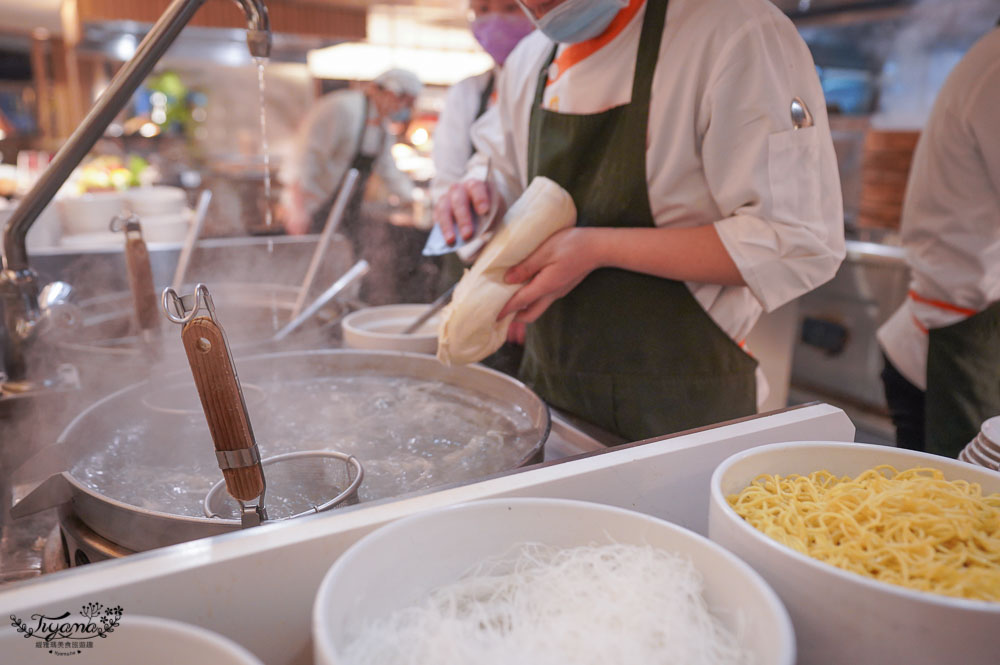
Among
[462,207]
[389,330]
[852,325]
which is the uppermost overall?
[462,207]

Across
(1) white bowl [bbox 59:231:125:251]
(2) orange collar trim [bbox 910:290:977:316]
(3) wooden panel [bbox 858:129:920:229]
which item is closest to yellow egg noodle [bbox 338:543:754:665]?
(2) orange collar trim [bbox 910:290:977:316]

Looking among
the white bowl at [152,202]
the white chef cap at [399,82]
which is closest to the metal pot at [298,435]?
the white bowl at [152,202]

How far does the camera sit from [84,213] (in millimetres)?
2721

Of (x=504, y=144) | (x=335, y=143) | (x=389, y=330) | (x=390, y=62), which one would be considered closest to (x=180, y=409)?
(x=389, y=330)

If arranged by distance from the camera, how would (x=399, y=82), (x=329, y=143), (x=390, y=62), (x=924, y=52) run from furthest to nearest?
(x=390, y=62) → (x=329, y=143) → (x=924, y=52) → (x=399, y=82)

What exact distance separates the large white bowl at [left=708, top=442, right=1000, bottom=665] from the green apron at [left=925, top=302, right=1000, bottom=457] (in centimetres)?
172

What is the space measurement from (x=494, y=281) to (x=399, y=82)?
3.18 meters

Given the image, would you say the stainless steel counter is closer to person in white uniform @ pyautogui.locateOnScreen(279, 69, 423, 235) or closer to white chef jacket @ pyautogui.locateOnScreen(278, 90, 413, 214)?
person in white uniform @ pyautogui.locateOnScreen(279, 69, 423, 235)

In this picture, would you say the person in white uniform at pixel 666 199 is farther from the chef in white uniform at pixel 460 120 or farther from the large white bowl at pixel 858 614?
the chef in white uniform at pixel 460 120

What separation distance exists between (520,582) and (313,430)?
0.66 meters

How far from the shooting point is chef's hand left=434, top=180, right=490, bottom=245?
125 centimetres

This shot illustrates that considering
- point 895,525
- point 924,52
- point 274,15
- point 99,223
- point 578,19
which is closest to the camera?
point 895,525

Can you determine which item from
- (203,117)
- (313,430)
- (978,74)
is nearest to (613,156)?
(313,430)

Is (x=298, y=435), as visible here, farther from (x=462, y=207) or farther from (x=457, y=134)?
(x=457, y=134)
